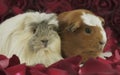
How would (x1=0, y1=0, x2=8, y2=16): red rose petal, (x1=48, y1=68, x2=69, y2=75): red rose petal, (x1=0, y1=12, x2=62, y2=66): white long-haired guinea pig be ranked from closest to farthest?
(x1=48, y1=68, x2=69, y2=75): red rose petal
(x1=0, y1=12, x2=62, y2=66): white long-haired guinea pig
(x1=0, y1=0, x2=8, y2=16): red rose petal

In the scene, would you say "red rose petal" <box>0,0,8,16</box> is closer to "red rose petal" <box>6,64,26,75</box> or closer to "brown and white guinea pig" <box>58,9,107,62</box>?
"brown and white guinea pig" <box>58,9,107,62</box>

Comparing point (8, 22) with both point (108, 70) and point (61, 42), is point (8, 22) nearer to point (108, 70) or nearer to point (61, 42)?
point (61, 42)

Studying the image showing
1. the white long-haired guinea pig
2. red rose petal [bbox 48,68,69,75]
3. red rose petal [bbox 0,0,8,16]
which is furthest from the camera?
red rose petal [bbox 0,0,8,16]

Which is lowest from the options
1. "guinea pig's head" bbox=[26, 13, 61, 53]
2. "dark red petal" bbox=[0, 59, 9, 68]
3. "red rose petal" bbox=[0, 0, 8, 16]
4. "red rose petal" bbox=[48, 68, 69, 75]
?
"red rose petal" bbox=[48, 68, 69, 75]

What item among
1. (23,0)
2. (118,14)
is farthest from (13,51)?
(118,14)

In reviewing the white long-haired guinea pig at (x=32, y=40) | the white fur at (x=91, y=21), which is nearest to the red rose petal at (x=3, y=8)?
the white long-haired guinea pig at (x=32, y=40)

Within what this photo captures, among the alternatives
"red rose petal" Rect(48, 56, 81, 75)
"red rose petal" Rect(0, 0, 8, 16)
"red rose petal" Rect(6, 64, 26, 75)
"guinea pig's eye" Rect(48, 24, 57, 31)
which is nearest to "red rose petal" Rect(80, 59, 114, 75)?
"red rose petal" Rect(48, 56, 81, 75)

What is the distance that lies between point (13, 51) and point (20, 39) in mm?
43

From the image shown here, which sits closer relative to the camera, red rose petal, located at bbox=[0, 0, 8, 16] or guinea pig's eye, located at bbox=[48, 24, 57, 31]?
guinea pig's eye, located at bbox=[48, 24, 57, 31]

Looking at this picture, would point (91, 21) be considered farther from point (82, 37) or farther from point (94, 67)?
point (94, 67)

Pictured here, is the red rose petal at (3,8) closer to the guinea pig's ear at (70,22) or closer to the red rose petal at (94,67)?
the guinea pig's ear at (70,22)

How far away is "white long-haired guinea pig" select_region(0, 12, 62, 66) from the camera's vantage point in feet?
3.34

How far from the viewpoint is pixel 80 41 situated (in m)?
1.04

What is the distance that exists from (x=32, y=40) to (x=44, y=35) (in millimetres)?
40
